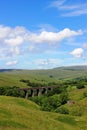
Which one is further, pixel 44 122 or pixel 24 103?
pixel 24 103

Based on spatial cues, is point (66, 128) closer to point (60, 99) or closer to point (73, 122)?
point (73, 122)

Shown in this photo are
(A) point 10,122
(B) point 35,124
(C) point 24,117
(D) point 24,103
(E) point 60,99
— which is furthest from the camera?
(E) point 60,99

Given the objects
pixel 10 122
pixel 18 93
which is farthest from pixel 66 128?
pixel 18 93

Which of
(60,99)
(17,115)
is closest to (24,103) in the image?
(17,115)

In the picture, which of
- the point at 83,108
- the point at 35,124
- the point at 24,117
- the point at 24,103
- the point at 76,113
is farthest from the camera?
the point at 83,108

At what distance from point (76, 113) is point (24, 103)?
20.5m

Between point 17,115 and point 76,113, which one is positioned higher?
point 17,115

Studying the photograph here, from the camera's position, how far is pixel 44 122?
53625mm

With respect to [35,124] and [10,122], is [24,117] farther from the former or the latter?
[10,122]

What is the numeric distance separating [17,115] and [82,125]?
16.2m

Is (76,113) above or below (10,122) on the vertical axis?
below

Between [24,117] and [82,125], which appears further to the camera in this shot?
[82,125]

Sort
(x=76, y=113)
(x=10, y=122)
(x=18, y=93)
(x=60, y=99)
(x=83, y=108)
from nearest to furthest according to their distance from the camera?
(x=10, y=122), (x=76, y=113), (x=83, y=108), (x=60, y=99), (x=18, y=93)

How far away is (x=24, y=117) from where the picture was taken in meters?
53.5
